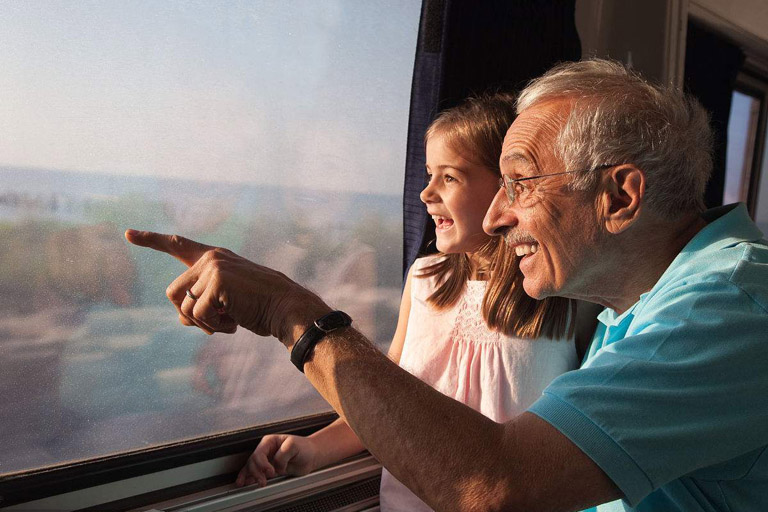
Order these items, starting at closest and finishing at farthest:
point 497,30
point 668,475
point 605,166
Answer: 1. point 668,475
2. point 605,166
3. point 497,30

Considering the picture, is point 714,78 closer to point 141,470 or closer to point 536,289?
point 536,289

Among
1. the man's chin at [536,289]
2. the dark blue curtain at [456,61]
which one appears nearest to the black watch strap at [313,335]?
the man's chin at [536,289]

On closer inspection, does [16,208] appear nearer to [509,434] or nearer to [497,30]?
[509,434]

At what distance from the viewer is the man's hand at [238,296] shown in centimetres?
106

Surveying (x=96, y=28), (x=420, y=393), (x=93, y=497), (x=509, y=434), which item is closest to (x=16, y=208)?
(x=96, y=28)

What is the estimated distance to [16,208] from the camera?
136 cm

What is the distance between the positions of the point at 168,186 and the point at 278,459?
28.4 inches

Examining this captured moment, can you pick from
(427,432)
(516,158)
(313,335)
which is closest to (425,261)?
(516,158)

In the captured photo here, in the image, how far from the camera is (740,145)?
3.76m

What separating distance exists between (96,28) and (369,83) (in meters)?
0.75

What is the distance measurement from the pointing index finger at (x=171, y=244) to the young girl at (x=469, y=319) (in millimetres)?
715

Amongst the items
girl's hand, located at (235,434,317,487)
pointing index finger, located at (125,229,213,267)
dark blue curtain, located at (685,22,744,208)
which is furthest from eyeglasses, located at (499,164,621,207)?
dark blue curtain, located at (685,22,744,208)

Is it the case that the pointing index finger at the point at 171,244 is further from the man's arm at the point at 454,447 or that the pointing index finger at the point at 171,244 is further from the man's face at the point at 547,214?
the man's face at the point at 547,214

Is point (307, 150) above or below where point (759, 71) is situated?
below
